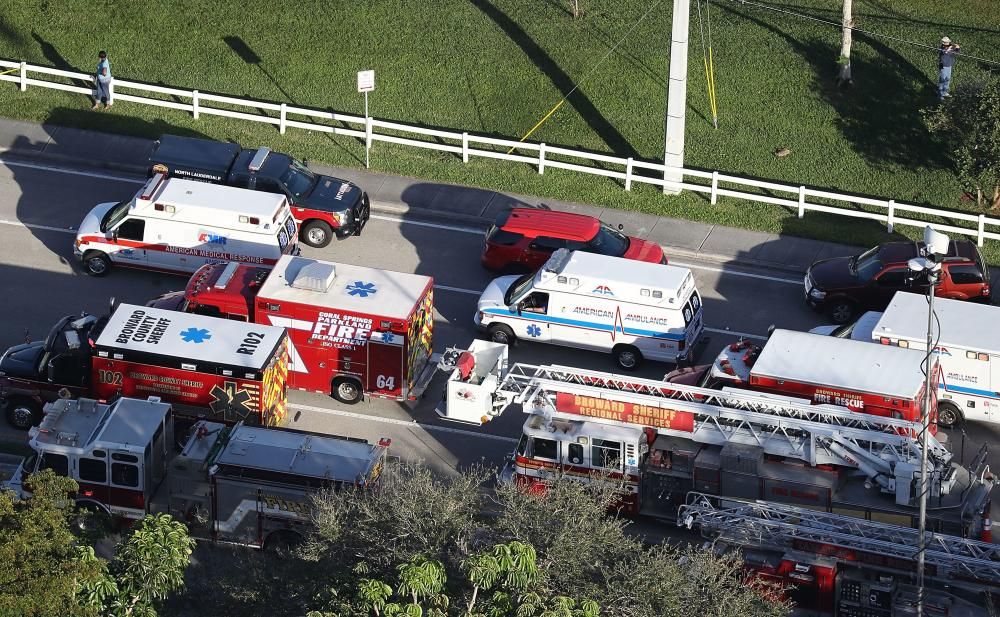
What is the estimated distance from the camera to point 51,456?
95.4ft

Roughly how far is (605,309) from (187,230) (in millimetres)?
9879

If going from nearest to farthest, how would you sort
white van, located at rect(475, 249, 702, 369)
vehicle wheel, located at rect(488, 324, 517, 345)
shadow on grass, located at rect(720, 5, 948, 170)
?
white van, located at rect(475, 249, 702, 369) → vehicle wheel, located at rect(488, 324, 517, 345) → shadow on grass, located at rect(720, 5, 948, 170)

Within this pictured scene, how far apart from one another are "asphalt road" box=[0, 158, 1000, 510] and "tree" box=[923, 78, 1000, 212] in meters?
5.52

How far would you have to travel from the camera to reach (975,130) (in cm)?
3944

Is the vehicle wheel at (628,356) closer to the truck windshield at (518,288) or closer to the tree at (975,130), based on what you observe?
the truck windshield at (518,288)

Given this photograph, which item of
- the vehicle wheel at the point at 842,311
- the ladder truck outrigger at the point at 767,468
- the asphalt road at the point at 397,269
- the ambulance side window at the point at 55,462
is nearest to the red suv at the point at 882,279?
the vehicle wheel at the point at 842,311

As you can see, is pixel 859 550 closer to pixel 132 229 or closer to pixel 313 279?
pixel 313 279

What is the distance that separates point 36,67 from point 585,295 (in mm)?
19411

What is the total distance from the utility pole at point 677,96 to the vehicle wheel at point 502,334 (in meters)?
8.25

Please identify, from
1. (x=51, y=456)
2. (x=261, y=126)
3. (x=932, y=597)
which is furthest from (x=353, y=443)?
(x=261, y=126)

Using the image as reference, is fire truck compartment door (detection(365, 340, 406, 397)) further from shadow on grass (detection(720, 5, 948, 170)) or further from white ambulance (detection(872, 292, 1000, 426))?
shadow on grass (detection(720, 5, 948, 170))

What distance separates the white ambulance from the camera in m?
31.7

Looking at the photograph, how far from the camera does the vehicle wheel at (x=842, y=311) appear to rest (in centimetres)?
3628

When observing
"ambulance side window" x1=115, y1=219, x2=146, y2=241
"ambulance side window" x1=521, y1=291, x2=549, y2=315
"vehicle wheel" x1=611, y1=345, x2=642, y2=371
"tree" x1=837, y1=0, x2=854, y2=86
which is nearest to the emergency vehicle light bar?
"ambulance side window" x1=115, y1=219, x2=146, y2=241
